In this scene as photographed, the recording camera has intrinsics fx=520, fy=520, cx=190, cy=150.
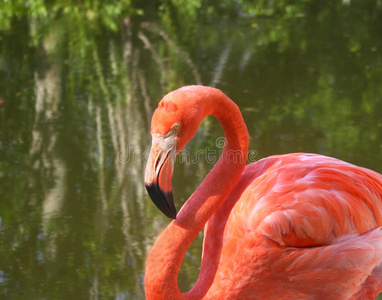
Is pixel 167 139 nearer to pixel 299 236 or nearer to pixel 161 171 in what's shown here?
pixel 161 171

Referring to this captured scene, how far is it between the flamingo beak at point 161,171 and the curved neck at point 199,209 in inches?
11.8

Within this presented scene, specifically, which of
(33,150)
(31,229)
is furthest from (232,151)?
(33,150)

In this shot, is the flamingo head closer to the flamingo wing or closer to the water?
the flamingo wing

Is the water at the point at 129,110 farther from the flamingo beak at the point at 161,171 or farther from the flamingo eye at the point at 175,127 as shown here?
the flamingo eye at the point at 175,127

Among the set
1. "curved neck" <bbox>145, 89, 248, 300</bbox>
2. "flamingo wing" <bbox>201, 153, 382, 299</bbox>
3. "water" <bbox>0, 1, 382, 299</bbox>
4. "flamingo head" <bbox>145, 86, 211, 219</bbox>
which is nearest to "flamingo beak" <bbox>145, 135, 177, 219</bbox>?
"flamingo head" <bbox>145, 86, 211, 219</bbox>

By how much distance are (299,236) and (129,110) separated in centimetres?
371

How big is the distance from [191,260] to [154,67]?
4.14 metres

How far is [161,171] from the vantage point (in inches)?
93.8

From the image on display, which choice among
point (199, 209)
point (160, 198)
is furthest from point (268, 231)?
point (160, 198)

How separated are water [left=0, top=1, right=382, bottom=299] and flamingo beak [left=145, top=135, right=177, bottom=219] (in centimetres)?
121

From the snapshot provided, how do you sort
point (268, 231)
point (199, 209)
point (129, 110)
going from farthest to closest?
point (129, 110)
point (199, 209)
point (268, 231)

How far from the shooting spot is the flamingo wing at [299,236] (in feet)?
8.68

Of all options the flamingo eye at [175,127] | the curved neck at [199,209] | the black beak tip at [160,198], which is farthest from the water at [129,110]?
the flamingo eye at [175,127]

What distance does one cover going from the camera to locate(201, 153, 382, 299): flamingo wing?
2645 millimetres
